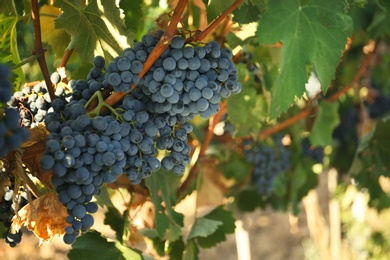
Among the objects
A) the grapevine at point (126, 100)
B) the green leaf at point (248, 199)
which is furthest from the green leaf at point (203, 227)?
the green leaf at point (248, 199)

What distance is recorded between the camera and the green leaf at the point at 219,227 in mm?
1494

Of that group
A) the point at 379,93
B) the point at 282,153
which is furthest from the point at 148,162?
the point at 379,93

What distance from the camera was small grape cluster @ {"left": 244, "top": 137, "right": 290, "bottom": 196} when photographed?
84.8 inches

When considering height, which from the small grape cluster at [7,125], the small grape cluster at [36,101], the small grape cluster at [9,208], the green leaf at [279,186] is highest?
the small grape cluster at [7,125]

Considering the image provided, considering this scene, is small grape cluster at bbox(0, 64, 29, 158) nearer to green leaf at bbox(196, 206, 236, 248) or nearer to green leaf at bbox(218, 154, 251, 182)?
green leaf at bbox(196, 206, 236, 248)

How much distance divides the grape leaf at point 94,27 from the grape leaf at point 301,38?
0.90 ft

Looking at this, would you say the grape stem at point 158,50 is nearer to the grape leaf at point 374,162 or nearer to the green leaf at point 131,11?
the green leaf at point 131,11

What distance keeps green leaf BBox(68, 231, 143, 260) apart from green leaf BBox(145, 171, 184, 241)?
0.11 meters

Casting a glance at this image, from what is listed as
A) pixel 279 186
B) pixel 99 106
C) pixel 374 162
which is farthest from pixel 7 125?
pixel 279 186

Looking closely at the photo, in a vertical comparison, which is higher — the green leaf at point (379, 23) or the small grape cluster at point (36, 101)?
the small grape cluster at point (36, 101)

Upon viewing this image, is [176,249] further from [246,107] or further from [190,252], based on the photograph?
[246,107]

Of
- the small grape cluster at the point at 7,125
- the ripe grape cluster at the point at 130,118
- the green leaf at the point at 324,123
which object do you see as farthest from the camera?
the green leaf at the point at 324,123

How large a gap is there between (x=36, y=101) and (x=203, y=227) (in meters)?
0.57

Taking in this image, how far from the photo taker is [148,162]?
0.95 meters
